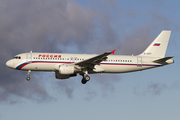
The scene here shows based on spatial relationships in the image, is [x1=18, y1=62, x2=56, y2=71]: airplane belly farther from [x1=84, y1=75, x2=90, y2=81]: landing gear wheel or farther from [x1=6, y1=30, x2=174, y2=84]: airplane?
[x1=84, y1=75, x2=90, y2=81]: landing gear wheel

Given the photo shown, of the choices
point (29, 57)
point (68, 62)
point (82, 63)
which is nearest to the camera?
point (82, 63)

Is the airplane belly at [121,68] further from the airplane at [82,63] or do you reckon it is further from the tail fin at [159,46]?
the tail fin at [159,46]

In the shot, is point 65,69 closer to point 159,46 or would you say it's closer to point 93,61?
point 93,61

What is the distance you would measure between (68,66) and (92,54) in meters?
5.56

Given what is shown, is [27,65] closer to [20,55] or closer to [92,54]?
[20,55]

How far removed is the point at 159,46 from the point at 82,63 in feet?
51.6

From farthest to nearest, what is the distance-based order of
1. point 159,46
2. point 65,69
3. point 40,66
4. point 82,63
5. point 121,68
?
point 159,46, point 121,68, point 40,66, point 82,63, point 65,69

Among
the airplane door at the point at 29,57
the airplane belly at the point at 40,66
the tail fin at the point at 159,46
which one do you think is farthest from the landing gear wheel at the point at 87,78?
the tail fin at the point at 159,46

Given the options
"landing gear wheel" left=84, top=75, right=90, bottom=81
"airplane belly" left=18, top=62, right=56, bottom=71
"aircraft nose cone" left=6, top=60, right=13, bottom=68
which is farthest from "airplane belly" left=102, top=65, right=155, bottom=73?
"aircraft nose cone" left=6, top=60, right=13, bottom=68

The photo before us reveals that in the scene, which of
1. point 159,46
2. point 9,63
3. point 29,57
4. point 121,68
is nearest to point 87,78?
point 121,68

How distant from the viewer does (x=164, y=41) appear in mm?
55719

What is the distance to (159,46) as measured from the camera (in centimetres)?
5506

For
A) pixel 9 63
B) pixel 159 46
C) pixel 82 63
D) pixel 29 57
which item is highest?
pixel 159 46

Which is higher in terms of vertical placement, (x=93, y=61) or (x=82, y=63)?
(x=93, y=61)
